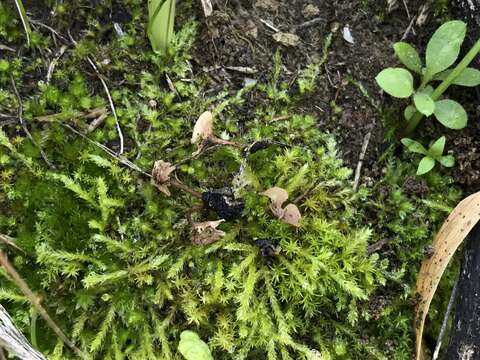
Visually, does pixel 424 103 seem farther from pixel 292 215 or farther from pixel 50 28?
pixel 50 28

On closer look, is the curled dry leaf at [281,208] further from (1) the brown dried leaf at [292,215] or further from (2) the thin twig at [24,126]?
(2) the thin twig at [24,126]

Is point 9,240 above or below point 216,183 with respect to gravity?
below

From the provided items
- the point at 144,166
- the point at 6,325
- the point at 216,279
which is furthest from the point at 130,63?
the point at 6,325

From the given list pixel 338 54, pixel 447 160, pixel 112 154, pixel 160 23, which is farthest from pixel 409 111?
pixel 112 154

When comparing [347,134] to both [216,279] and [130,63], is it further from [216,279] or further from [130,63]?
[130,63]

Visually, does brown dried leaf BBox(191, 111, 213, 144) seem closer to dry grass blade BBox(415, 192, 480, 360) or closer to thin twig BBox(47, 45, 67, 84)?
thin twig BBox(47, 45, 67, 84)

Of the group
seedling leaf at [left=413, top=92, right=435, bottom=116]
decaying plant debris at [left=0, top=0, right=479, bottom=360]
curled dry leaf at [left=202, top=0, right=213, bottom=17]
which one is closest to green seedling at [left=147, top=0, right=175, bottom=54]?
decaying plant debris at [left=0, top=0, right=479, bottom=360]
